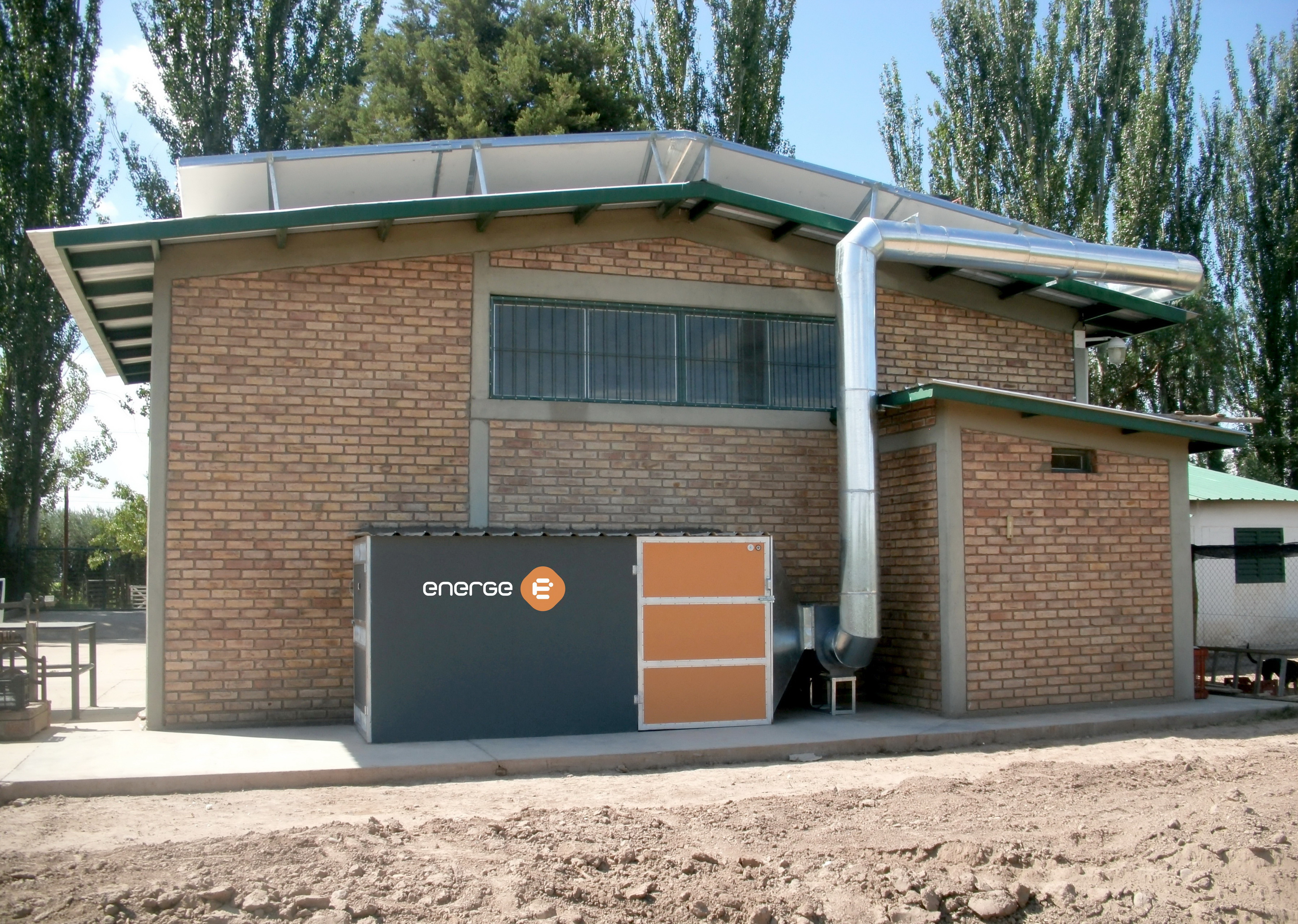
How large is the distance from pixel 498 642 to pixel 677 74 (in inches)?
843

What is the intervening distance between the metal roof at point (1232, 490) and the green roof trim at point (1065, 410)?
855cm

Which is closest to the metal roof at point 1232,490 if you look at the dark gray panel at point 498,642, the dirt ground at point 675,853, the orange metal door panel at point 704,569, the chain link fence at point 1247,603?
the chain link fence at point 1247,603

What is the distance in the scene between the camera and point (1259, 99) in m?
29.1

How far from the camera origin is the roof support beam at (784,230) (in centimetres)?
1172

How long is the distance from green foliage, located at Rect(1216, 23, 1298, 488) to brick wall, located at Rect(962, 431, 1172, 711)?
1916cm

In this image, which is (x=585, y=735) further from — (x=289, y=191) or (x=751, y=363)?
(x=289, y=191)

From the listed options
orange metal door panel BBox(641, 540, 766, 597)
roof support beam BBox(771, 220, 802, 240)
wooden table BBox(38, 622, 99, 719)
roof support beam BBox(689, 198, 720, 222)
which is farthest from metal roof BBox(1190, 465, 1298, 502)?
wooden table BBox(38, 622, 99, 719)

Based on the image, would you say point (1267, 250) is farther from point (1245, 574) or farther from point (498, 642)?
point (498, 642)

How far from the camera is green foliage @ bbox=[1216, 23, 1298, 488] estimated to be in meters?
27.8

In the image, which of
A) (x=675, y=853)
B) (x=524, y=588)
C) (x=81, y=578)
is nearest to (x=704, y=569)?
(x=524, y=588)

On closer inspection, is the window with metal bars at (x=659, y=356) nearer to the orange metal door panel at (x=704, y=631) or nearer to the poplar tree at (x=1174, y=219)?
the orange metal door panel at (x=704, y=631)

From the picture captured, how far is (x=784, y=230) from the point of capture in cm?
1187

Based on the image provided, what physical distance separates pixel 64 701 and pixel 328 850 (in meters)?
8.60

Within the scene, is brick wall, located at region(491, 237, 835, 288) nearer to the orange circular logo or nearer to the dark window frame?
the dark window frame
